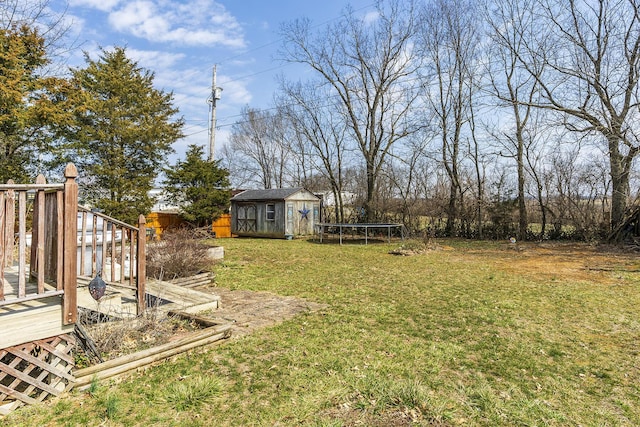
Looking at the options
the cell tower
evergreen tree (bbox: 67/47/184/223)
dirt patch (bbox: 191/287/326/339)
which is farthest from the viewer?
the cell tower

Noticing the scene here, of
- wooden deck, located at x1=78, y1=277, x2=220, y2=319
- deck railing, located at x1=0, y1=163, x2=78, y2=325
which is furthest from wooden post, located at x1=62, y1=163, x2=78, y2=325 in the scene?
wooden deck, located at x1=78, y1=277, x2=220, y2=319

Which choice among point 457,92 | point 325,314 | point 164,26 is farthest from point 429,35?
point 325,314

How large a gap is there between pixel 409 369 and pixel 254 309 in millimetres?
2684

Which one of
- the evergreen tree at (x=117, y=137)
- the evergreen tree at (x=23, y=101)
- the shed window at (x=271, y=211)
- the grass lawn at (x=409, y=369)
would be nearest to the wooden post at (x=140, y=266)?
the grass lawn at (x=409, y=369)

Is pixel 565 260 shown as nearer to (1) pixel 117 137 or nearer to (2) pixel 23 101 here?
(2) pixel 23 101

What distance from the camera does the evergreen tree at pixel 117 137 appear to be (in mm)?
14094

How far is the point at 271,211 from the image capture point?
18391mm

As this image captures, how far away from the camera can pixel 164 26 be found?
11.2 metres

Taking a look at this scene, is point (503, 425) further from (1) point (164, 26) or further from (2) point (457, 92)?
(2) point (457, 92)

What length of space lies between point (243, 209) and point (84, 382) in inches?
660

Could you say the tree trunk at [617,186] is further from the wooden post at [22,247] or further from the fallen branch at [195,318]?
the wooden post at [22,247]

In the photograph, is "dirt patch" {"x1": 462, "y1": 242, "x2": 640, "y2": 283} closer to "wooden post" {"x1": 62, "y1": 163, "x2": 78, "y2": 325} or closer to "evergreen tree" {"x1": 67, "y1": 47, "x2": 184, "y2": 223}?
"wooden post" {"x1": 62, "y1": 163, "x2": 78, "y2": 325}

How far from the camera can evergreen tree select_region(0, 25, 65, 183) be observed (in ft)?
30.5

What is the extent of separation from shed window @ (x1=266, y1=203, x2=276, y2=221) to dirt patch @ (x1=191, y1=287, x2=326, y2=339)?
1190 centimetres
